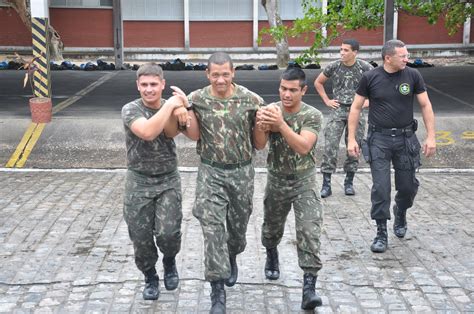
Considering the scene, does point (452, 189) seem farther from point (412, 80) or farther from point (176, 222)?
point (176, 222)

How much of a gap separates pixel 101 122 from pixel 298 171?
8514mm

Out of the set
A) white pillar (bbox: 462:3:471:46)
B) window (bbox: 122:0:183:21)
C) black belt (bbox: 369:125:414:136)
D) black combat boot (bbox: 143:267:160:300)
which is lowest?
black combat boot (bbox: 143:267:160:300)

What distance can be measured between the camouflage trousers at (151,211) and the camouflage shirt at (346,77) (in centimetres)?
416

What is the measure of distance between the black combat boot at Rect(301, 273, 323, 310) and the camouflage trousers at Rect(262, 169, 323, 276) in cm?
6

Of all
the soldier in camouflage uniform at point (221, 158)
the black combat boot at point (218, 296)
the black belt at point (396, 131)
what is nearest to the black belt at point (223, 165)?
the soldier in camouflage uniform at point (221, 158)

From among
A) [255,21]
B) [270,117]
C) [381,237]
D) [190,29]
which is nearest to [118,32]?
[190,29]

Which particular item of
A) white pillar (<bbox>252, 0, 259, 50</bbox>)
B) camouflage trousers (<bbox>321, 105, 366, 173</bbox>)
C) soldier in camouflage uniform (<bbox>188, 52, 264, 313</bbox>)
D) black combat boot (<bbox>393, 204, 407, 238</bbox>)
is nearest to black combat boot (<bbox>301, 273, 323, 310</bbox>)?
soldier in camouflage uniform (<bbox>188, 52, 264, 313</bbox>)

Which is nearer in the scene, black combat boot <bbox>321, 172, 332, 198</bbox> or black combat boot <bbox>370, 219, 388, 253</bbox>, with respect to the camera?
black combat boot <bbox>370, 219, 388, 253</bbox>

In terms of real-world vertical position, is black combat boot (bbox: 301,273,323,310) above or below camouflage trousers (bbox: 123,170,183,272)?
below

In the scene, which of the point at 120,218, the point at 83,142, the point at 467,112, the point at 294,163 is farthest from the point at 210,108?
the point at 467,112

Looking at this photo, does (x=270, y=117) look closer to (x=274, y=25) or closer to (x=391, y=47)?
(x=391, y=47)

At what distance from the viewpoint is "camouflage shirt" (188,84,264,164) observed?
5.27 meters

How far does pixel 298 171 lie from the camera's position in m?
5.61

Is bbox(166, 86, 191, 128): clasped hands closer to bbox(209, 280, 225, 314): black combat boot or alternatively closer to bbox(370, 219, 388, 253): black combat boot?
bbox(209, 280, 225, 314): black combat boot
